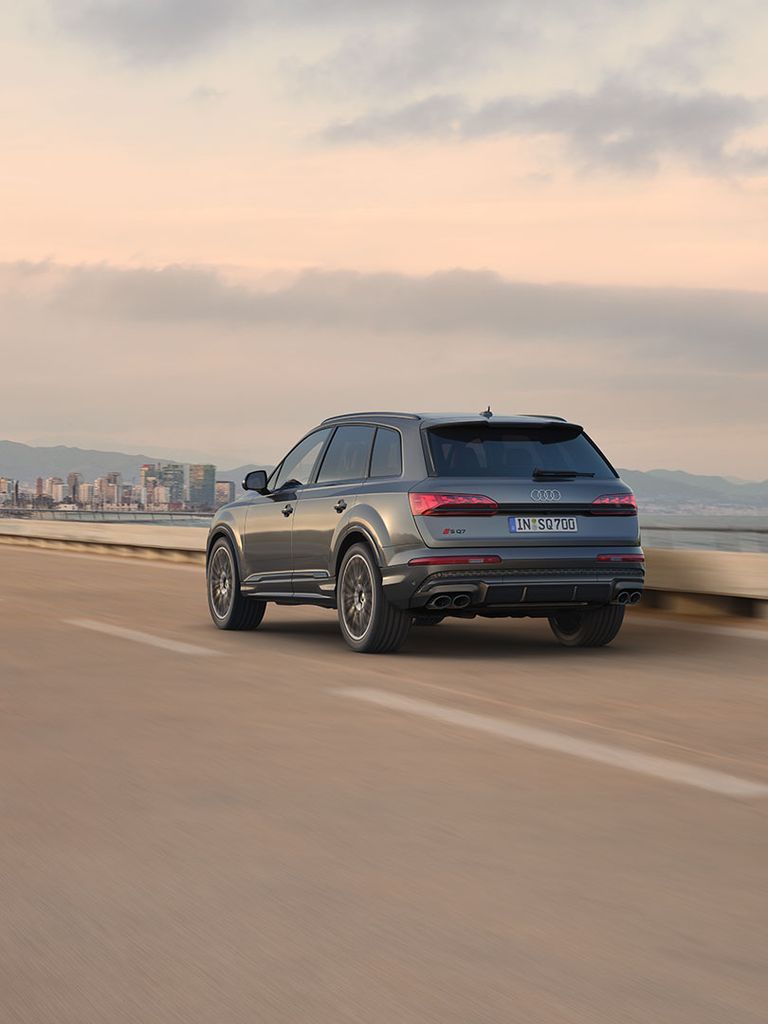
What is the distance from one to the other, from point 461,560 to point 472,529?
0.75 ft

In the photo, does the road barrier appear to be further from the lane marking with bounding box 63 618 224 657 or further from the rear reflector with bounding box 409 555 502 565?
the lane marking with bounding box 63 618 224 657

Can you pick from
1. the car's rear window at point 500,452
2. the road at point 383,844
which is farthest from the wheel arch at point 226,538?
the road at point 383,844

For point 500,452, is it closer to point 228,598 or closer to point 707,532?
point 228,598

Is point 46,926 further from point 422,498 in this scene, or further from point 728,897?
point 422,498

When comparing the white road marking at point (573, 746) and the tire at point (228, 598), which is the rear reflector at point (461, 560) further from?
the tire at point (228, 598)

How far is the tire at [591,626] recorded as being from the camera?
12.9 m

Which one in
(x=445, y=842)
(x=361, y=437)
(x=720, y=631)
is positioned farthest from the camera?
(x=720, y=631)

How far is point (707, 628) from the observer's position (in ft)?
47.8

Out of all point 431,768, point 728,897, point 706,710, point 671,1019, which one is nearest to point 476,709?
point 706,710

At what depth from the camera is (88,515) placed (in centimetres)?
4434

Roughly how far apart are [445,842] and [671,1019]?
2.00 metres

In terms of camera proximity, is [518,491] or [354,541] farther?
[354,541]

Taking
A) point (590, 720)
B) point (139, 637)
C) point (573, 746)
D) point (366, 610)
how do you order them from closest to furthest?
point (573, 746) → point (590, 720) → point (366, 610) → point (139, 637)

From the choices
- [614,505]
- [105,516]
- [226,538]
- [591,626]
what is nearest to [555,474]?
[614,505]
